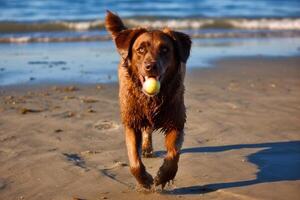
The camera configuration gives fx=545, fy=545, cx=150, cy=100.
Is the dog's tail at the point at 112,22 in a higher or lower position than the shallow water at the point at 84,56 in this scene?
higher

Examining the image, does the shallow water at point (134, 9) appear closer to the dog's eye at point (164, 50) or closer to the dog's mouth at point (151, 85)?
the dog's eye at point (164, 50)

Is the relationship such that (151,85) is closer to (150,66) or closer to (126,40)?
(150,66)

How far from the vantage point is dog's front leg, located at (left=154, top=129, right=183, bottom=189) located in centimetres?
488

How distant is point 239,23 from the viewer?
2258cm

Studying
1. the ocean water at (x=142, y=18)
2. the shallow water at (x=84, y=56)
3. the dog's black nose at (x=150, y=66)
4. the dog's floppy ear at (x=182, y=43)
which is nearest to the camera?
the dog's black nose at (x=150, y=66)

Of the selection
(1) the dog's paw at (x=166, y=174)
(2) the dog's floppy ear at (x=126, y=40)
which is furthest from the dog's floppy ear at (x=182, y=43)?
(1) the dog's paw at (x=166, y=174)

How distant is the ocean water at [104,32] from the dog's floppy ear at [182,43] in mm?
1553

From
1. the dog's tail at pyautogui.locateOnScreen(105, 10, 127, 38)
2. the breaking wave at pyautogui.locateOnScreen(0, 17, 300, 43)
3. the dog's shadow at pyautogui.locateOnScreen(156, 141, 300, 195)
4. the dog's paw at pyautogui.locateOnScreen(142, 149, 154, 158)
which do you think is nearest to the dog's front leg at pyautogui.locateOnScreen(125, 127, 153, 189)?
the dog's shadow at pyautogui.locateOnScreen(156, 141, 300, 195)

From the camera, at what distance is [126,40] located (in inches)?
208

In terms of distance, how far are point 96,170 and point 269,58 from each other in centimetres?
926

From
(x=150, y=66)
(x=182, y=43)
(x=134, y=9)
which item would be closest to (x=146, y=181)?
(x=150, y=66)

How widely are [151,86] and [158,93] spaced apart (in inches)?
8.7

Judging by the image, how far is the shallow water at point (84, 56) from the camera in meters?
11.2

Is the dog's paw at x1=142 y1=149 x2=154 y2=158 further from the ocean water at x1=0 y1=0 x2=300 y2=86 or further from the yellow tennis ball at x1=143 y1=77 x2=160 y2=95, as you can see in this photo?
the ocean water at x1=0 y1=0 x2=300 y2=86
